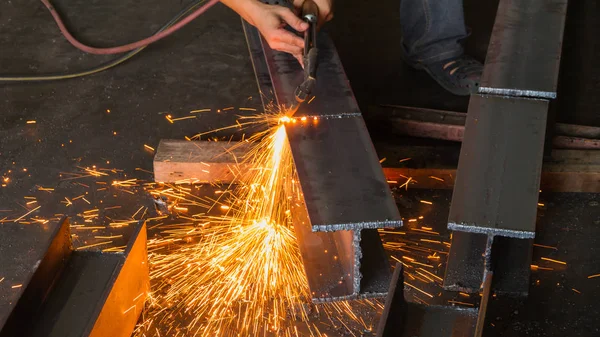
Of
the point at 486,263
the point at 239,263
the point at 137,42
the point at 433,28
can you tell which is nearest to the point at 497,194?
the point at 486,263

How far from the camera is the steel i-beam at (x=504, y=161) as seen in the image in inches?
98.9

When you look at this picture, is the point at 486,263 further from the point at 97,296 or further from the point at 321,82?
the point at 97,296

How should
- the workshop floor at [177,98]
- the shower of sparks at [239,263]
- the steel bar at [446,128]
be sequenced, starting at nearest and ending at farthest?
the shower of sparks at [239,263] → the workshop floor at [177,98] → the steel bar at [446,128]

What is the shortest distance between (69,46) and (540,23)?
278 centimetres

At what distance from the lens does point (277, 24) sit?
10.2ft

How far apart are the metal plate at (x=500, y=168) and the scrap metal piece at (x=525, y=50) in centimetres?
6

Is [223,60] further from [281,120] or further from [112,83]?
[281,120]

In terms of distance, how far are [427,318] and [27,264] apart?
1628 millimetres

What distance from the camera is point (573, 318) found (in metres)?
2.86

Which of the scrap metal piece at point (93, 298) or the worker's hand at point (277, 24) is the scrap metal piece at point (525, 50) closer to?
the worker's hand at point (277, 24)

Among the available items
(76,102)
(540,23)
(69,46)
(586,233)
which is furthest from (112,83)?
(586,233)

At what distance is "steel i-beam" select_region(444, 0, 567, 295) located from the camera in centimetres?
251

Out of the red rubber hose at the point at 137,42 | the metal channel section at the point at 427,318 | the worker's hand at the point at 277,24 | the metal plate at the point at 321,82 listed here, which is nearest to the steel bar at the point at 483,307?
the metal channel section at the point at 427,318

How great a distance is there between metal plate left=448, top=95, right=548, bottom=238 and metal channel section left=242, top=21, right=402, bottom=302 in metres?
0.26
